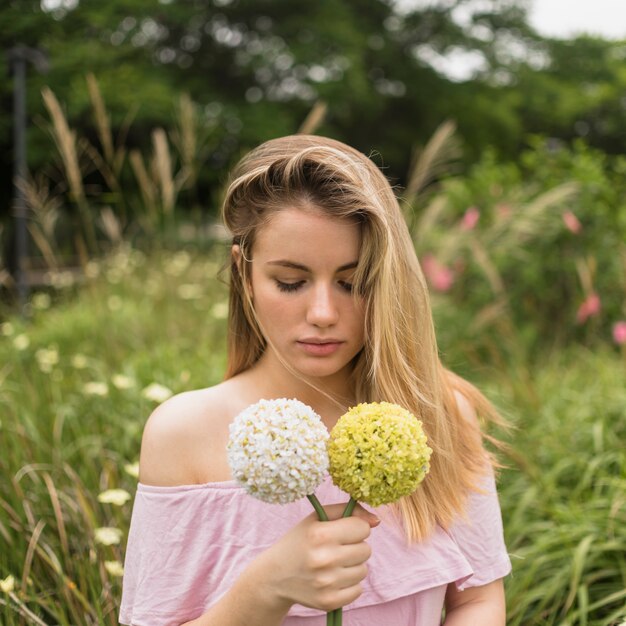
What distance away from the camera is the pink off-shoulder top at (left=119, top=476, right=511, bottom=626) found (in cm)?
139

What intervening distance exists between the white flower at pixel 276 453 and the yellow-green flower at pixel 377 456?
0.11 ft

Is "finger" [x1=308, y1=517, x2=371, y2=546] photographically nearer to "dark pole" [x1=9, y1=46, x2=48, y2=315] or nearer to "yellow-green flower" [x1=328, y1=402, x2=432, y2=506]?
"yellow-green flower" [x1=328, y1=402, x2=432, y2=506]

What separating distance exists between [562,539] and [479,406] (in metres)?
0.94

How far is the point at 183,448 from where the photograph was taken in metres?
1.42

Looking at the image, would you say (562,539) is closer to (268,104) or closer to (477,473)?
(477,473)

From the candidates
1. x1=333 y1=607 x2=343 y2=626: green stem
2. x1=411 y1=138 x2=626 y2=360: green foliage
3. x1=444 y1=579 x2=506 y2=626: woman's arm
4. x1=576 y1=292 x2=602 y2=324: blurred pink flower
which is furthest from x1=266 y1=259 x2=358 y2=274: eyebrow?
x1=576 y1=292 x2=602 y2=324: blurred pink flower

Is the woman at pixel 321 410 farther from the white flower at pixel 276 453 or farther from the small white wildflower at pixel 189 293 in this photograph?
the small white wildflower at pixel 189 293

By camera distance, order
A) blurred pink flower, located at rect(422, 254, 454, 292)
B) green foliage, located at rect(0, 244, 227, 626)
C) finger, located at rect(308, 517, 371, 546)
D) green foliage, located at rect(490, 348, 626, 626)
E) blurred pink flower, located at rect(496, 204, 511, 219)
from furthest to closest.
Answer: blurred pink flower, located at rect(422, 254, 454, 292) → blurred pink flower, located at rect(496, 204, 511, 219) → green foliage, located at rect(490, 348, 626, 626) → green foliage, located at rect(0, 244, 227, 626) → finger, located at rect(308, 517, 371, 546)

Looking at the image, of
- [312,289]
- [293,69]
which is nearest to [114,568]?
[312,289]

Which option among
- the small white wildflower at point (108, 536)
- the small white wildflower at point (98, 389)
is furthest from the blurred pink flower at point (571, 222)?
the small white wildflower at point (108, 536)

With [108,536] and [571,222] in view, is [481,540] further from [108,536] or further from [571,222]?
[571,222]

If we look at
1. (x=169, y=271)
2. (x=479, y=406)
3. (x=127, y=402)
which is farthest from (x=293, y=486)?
(x=169, y=271)

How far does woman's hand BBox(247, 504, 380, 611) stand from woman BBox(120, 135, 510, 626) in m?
0.28

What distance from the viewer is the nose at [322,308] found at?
129 cm
